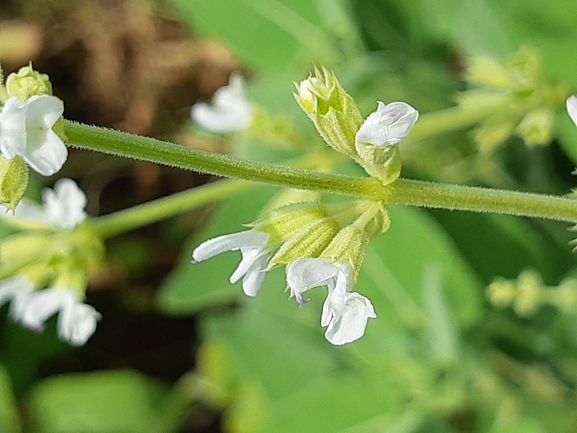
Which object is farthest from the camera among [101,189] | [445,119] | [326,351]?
[101,189]

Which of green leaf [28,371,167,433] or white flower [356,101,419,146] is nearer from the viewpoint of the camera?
white flower [356,101,419,146]

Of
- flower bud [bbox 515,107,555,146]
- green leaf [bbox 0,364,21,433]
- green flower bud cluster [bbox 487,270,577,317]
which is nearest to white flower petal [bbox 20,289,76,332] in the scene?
green flower bud cluster [bbox 487,270,577,317]

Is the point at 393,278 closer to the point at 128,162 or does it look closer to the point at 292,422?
the point at 292,422

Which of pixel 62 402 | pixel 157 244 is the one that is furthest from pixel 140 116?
pixel 62 402

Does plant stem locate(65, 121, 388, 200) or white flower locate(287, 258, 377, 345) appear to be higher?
plant stem locate(65, 121, 388, 200)

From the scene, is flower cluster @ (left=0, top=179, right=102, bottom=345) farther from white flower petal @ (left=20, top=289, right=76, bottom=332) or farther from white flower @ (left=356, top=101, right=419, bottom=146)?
white flower @ (left=356, top=101, right=419, bottom=146)

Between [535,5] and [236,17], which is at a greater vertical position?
[535,5]
